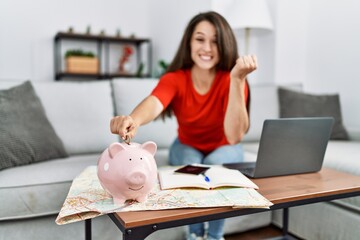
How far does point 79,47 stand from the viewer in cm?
409

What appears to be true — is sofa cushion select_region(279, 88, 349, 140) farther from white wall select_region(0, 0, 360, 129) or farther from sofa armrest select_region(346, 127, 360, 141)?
white wall select_region(0, 0, 360, 129)

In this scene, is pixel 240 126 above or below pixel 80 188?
above

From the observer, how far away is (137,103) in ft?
6.08

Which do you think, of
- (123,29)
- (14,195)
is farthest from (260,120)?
(123,29)

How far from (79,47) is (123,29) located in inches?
22.7

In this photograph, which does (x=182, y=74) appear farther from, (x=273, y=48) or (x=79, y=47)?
(x=79, y=47)

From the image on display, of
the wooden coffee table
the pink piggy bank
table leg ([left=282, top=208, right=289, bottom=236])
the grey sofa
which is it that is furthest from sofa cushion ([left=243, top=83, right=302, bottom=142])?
the pink piggy bank

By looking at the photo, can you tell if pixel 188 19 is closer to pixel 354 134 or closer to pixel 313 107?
pixel 313 107

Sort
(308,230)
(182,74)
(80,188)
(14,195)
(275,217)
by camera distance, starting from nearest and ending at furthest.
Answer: (80,188) → (14,195) → (182,74) → (308,230) → (275,217)

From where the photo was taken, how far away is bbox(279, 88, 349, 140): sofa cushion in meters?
2.12

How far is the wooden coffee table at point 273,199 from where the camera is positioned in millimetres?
672

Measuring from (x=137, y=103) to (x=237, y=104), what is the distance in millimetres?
807

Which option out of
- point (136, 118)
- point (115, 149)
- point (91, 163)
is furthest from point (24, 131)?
point (115, 149)

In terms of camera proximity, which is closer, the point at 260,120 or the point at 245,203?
the point at 245,203
